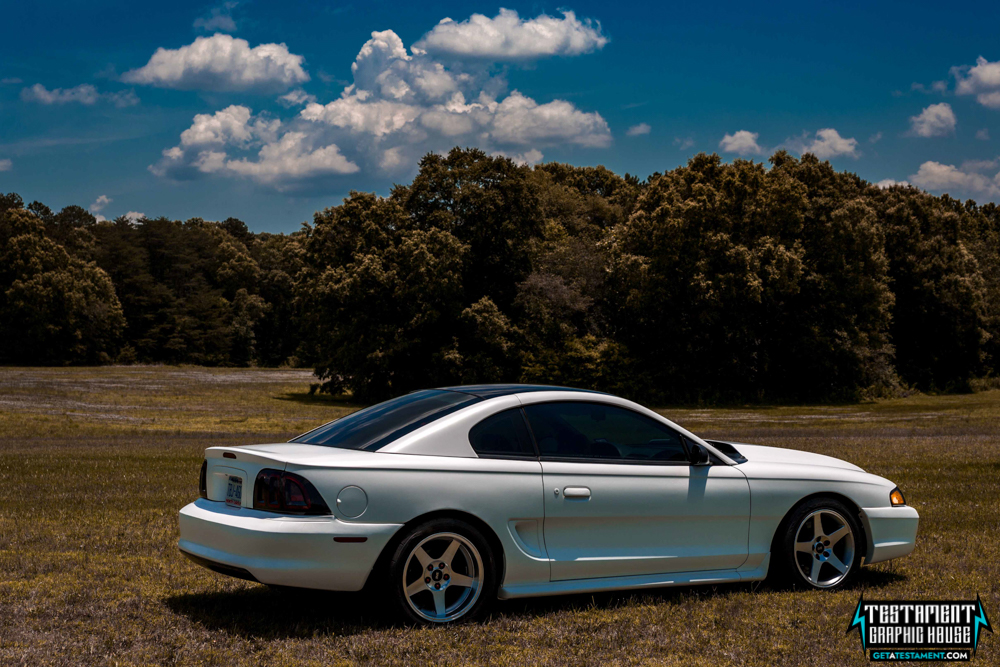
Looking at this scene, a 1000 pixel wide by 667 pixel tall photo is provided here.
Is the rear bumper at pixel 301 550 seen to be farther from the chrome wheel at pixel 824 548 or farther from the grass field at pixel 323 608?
the chrome wheel at pixel 824 548

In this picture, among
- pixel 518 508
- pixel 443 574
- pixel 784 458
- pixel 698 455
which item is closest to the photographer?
pixel 443 574

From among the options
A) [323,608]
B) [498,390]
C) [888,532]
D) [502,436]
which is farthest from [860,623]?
[323,608]

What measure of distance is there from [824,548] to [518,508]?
8.46ft

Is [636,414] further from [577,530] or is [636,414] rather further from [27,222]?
[27,222]

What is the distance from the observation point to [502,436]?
5.96 metres

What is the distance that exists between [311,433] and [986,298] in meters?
62.8

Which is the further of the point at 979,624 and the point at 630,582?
the point at 630,582

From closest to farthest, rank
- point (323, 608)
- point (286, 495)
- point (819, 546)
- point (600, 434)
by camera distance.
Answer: point (286, 495), point (323, 608), point (600, 434), point (819, 546)

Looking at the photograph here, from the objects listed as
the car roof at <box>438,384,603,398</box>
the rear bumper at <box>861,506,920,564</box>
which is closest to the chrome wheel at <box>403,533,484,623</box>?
the car roof at <box>438,384,603,398</box>

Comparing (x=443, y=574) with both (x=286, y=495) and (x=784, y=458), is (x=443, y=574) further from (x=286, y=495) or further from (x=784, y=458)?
(x=784, y=458)

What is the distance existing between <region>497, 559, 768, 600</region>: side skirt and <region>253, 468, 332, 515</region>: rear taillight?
1.38 meters

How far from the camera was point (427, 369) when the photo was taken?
49.2 metres

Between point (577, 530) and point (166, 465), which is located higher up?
point (577, 530)

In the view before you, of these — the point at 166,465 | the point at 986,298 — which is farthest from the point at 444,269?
the point at 986,298
